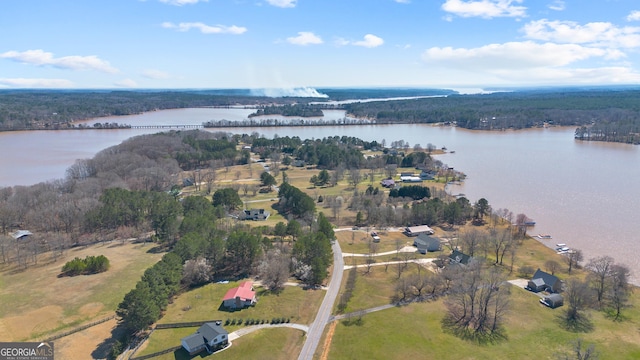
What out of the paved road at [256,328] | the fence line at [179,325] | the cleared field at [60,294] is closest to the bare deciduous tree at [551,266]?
the paved road at [256,328]

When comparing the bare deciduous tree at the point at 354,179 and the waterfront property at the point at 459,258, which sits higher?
the bare deciduous tree at the point at 354,179

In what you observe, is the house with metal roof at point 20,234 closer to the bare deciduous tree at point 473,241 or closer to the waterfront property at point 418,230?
the waterfront property at point 418,230

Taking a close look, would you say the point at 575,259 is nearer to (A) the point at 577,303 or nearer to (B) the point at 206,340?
(A) the point at 577,303

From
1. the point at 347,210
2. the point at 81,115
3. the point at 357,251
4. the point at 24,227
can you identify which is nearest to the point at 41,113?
the point at 81,115

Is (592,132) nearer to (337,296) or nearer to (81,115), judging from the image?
(337,296)

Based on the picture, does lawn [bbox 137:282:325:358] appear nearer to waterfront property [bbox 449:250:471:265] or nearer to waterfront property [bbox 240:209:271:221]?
waterfront property [bbox 449:250:471:265]

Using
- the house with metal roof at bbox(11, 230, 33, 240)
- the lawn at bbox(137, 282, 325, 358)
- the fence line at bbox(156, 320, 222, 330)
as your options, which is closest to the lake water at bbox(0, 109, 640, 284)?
the lawn at bbox(137, 282, 325, 358)
